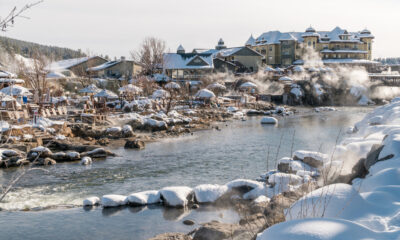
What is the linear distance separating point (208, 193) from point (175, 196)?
3.13 feet

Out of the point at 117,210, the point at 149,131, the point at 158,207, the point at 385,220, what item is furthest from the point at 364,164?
the point at 149,131

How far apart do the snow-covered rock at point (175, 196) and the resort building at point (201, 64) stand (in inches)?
1689

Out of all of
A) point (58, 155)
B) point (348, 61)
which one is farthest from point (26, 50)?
point (58, 155)

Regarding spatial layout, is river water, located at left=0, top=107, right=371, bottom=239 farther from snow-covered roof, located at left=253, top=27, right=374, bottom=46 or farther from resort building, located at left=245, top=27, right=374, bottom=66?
snow-covered roof, located at left=253, top=27, right=374, bottom=46

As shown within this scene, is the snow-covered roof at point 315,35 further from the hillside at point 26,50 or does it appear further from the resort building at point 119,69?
the hillside at point 26,50

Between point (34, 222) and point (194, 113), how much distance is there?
2432cm

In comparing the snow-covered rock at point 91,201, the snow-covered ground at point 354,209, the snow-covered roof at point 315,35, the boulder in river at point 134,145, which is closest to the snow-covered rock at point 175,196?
the snow-covered rock at point 91,201

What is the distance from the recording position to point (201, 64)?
5453cm

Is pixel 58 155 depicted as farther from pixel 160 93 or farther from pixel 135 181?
pixel 160 93

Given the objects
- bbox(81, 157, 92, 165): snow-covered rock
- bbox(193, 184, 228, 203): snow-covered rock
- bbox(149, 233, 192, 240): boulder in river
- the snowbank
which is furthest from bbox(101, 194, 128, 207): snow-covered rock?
the snowbank

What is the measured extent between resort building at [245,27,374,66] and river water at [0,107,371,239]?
43.8 m

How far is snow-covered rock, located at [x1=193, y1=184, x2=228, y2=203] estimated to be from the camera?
10680 millimetres

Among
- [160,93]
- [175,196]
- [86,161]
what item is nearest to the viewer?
[175,196]

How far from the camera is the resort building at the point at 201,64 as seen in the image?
54.4 metres
